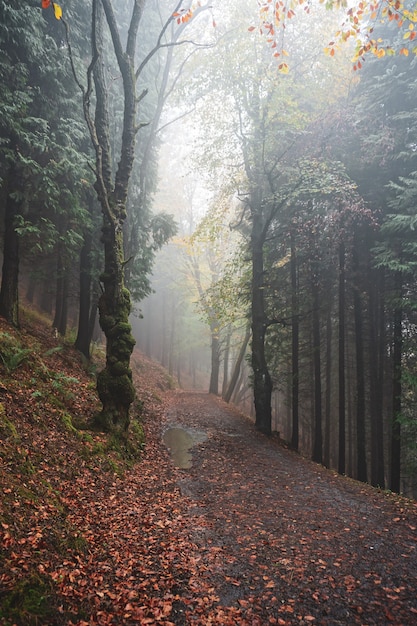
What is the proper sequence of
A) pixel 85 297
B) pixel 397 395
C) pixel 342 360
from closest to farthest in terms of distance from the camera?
pixel 397 395, pixel 342 360, pixel 85 297

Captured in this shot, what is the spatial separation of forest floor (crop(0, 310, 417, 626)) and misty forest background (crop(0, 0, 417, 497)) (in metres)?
4.76

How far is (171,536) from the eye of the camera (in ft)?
16.7

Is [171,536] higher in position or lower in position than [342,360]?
lower

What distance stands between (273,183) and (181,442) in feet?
35.0

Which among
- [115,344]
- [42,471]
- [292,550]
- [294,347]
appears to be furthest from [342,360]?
[42,471]

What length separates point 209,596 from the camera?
3.85m

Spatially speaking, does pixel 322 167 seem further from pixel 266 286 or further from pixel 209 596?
pixel 209 596

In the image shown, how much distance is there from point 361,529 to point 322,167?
1034cm

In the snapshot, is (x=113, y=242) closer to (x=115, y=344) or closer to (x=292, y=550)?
(x=115, y=344)

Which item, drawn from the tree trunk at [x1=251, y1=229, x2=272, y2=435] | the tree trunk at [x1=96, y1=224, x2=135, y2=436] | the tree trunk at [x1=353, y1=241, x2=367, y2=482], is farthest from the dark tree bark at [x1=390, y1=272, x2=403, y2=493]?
the tree trunk at [x1=96, y1=224, x2=135, y2=436]

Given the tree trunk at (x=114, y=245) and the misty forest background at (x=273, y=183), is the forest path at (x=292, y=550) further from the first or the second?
the misty forest background at (x=273, y=183)

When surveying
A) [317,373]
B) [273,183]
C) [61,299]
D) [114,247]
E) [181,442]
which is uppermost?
[273,183]

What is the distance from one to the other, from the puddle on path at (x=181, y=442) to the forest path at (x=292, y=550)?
664 millimetres

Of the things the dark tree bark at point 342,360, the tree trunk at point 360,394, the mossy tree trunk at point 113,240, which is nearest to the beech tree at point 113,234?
the mossy tree trunk at point 113,240
